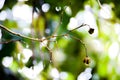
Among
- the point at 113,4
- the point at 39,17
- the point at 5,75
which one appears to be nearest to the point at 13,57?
the point at 5,75

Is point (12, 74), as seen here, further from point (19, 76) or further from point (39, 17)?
point (39, 17)

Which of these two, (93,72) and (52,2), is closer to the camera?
(52,2)

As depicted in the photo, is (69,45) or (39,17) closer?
(39,17)

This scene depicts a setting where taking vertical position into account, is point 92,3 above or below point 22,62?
above

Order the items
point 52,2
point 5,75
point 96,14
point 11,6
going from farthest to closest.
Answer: point 5,75
point 96,14
point 11,6
point 52,2

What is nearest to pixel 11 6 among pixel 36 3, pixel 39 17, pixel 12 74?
pixel 39 17

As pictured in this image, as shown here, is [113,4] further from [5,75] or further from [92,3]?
[5,75]

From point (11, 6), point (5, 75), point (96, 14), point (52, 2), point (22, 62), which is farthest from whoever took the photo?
point (5, 75)

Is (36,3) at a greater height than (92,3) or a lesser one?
lesser

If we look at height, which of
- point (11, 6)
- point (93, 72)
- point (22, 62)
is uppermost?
point (11, 6)
